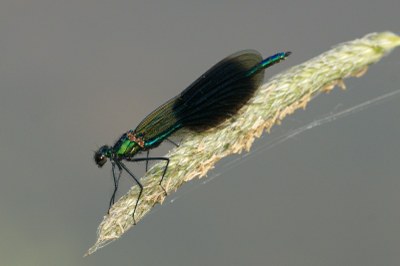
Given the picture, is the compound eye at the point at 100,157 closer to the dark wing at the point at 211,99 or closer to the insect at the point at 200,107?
the insect at the point at 200,107

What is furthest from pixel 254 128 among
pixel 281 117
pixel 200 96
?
pixel 200 96

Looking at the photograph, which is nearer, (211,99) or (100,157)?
(211,99)

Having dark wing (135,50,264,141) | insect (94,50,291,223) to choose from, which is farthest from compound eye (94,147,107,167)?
dark wing (135,50,264,141)

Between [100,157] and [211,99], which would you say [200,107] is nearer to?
[211,99]

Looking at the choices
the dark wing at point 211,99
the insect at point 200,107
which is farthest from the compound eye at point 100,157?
the dark wing at point 211,99

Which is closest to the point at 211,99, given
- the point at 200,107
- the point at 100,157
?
the point at 200,107

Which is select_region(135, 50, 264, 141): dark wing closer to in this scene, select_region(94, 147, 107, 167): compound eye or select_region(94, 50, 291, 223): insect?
select_region(94, 50, 291, 223): insect

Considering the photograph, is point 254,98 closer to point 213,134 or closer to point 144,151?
point 213,134
